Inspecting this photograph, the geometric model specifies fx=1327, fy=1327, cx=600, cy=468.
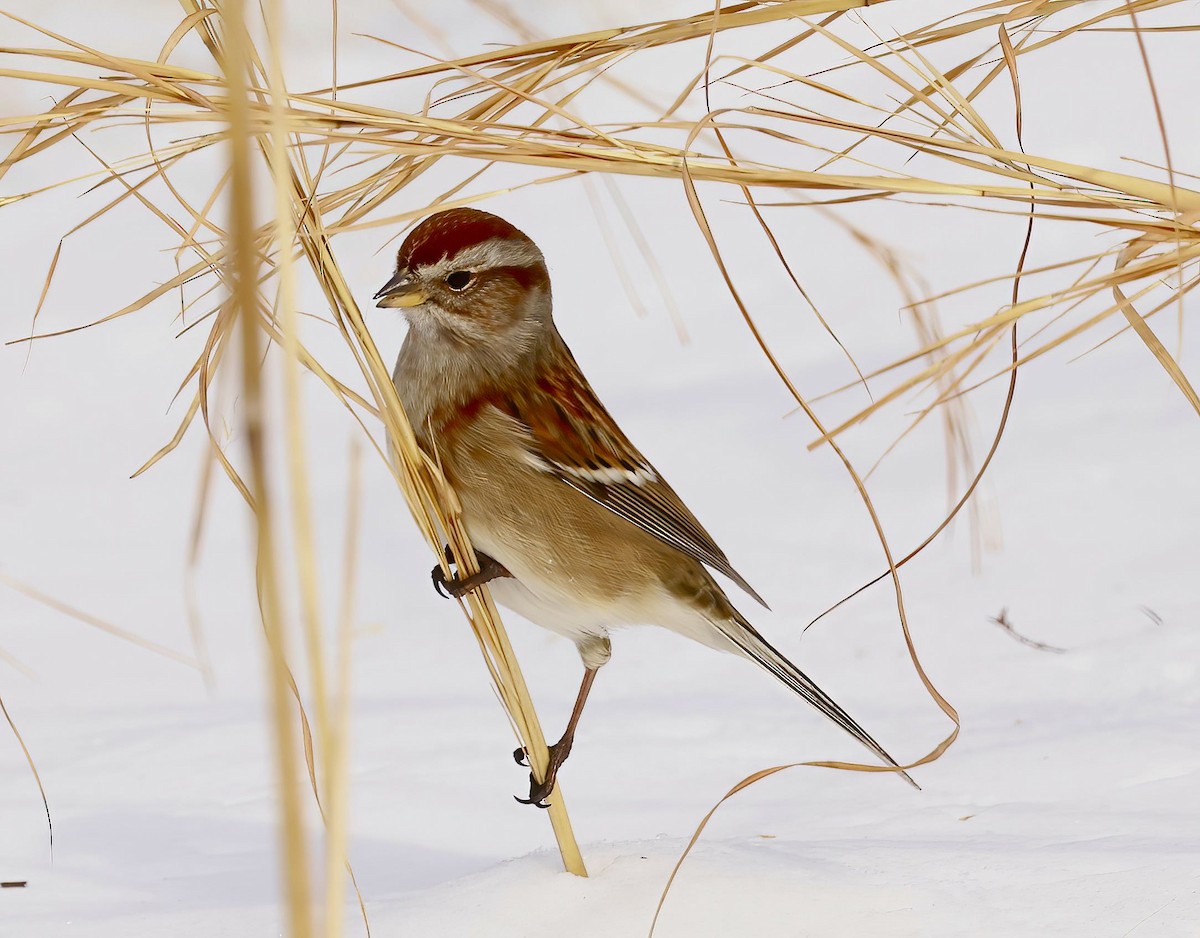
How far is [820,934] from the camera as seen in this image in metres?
1.44

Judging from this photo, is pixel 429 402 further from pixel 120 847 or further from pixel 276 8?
pixel 276 8

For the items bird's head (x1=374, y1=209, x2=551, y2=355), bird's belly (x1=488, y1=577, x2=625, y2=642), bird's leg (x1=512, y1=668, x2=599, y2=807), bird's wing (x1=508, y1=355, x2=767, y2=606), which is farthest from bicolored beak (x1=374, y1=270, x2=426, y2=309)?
bird's leg (x1=512, y1=668, x2=599, y2=807)

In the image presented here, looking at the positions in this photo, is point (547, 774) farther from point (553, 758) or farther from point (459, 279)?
point (459, 279)

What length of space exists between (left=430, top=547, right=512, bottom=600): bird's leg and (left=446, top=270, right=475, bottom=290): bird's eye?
0.38m

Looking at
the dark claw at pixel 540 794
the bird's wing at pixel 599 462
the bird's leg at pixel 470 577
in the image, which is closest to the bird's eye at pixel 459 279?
the bird's wing at pixel 599 462

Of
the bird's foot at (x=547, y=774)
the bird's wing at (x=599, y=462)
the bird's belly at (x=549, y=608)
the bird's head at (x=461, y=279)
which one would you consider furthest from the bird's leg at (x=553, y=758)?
the bird's head at (x=461, y=279)

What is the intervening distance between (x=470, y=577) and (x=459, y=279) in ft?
1.48

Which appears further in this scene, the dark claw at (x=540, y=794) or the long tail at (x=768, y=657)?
the long tail at (x=768, y=657)

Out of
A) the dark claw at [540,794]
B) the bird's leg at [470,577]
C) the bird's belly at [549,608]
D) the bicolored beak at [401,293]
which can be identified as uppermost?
the bicolored beak at [401,293]

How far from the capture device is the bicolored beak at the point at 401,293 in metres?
1.81

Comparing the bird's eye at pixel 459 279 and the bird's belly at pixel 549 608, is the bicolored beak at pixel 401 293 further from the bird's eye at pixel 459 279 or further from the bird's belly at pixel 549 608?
the bird's belly at pixel 549 608

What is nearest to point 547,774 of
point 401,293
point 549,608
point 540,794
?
point 540,794

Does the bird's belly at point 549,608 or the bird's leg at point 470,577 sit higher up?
the bird's leg at point 470,577

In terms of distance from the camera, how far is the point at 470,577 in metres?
1.61
